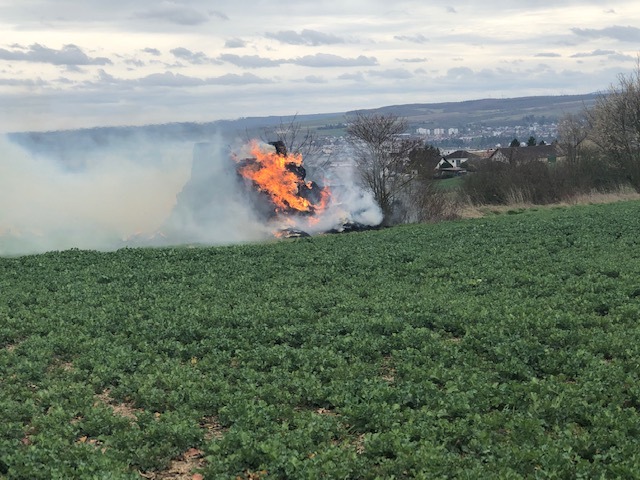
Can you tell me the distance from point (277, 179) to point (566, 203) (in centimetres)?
2636

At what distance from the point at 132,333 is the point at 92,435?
16.8 ft

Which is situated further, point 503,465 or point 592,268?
point 592,268

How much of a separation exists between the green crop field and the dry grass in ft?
95.5

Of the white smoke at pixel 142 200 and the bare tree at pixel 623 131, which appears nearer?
the white smoke at pixel 142 200

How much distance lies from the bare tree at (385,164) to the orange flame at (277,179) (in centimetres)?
613

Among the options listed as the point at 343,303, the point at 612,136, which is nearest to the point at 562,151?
the point at 612,136

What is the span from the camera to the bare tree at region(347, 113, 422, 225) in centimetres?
4697

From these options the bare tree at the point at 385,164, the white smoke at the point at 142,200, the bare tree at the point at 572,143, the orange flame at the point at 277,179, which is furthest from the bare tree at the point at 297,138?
the bare tree at the point at 572,143

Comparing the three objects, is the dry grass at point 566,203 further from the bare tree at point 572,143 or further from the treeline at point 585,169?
the bare tree at point 572,143

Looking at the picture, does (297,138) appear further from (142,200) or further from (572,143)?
(572,143)

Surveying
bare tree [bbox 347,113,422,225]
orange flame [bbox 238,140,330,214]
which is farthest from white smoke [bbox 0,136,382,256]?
bare tree [bbox 347,113,422,225]

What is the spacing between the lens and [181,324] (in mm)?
15000

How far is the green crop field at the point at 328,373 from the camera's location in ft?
27.9

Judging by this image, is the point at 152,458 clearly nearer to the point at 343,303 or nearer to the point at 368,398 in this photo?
the point at 368,398
